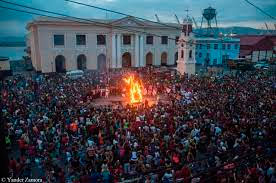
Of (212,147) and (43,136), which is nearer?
(212,147)

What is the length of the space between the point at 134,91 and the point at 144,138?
53.0 feet

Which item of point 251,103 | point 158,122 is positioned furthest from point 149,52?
point 158,122

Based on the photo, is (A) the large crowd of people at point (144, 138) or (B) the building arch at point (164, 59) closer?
(A) the large crowd of people at point (144, 138)

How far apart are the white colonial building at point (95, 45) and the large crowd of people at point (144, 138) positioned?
2343 centimetres

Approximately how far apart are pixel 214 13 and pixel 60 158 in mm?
78055

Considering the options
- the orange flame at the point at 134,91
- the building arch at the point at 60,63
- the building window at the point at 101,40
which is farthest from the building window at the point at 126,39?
the orange flame at the point at 134,91

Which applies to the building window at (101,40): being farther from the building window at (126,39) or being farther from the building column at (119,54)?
the building window at (126,39)

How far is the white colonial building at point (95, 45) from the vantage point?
149 feet

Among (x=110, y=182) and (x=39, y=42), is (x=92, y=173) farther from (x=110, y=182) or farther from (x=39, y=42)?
(x=39, y=42)

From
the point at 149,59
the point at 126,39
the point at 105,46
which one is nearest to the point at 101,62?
the point at 105,46

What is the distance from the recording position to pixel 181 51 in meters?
40.9

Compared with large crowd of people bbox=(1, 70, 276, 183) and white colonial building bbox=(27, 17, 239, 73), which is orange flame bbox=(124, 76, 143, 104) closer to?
large crowd of people bbox=(1, 70, 276, 183)

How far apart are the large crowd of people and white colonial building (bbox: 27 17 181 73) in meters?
23.4

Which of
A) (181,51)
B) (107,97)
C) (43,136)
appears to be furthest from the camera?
(181,51)
